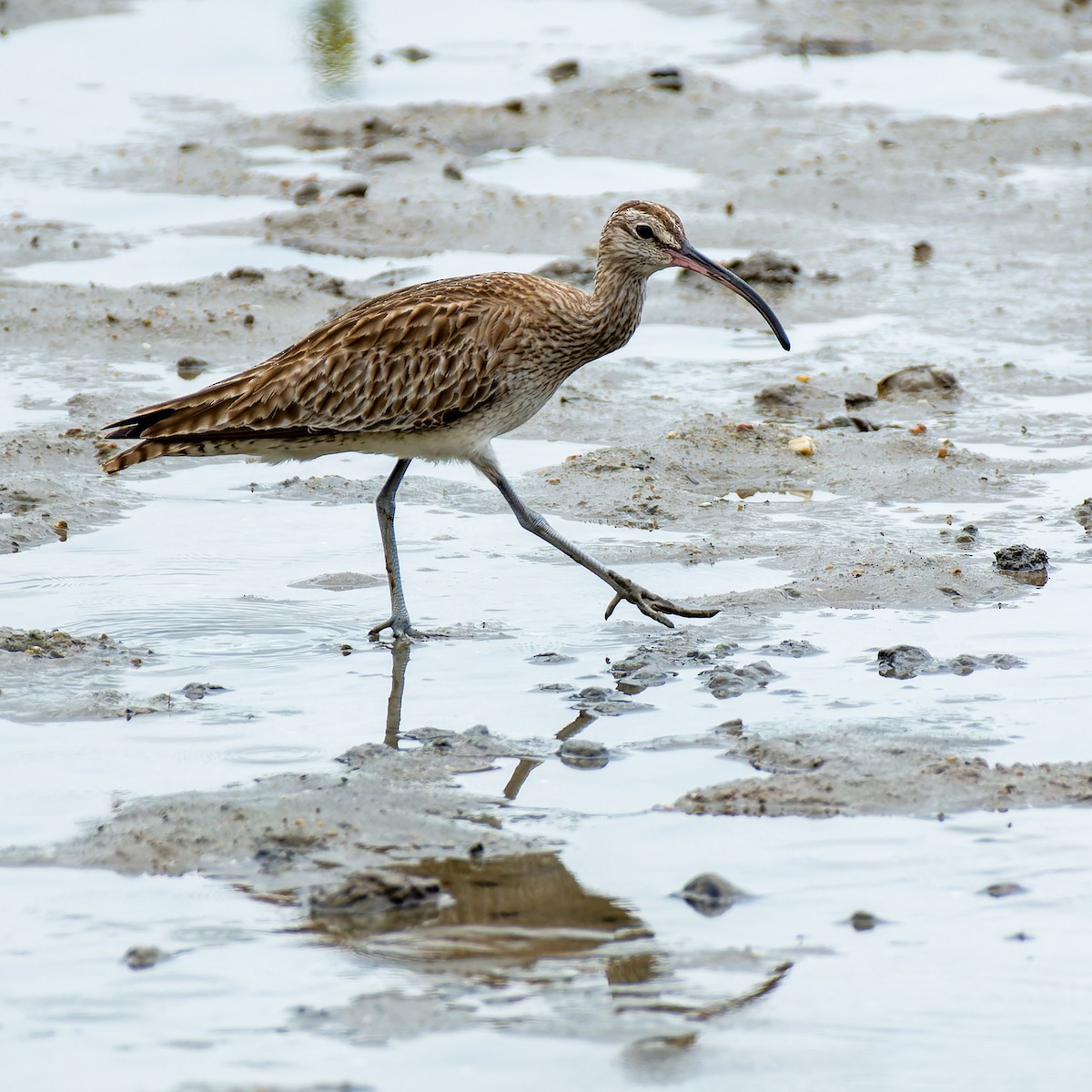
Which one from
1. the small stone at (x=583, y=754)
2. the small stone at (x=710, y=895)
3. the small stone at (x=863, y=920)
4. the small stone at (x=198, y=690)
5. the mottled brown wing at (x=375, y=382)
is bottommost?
the small stone at (x=583, y=754)

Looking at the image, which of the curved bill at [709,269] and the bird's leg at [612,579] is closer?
the bird's leg at [612,579]

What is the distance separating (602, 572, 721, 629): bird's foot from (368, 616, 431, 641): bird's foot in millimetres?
775

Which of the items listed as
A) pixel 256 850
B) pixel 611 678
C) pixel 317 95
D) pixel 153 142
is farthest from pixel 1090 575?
pixel 317 95

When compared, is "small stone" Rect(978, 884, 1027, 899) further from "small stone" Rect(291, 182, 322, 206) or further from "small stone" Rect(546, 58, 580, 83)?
"small stone" Rect(546, 58, 580, 83)

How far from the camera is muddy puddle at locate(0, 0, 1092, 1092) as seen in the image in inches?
185

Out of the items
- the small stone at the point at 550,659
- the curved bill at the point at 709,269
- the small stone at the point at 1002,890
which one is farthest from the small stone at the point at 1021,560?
the small stone at the point at 1002,890

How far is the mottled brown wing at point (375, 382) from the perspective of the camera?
785 centimetres

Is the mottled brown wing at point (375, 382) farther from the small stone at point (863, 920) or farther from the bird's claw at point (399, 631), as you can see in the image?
the small stone at point (863, 920)

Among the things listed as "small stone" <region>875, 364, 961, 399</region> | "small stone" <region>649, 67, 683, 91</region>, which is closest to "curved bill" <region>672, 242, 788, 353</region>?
"small stone" <region>875, 364, 961, 399</region>

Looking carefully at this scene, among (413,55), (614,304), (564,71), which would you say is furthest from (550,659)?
(413,55)

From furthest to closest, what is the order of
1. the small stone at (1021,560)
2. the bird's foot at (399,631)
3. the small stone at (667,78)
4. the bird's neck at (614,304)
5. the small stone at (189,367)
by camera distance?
the small stone at (667,78) < the small stone at (189,367) < the bird's neck at (614,304) < the small stone at (1021,560) < the bird's foot at (399,631)

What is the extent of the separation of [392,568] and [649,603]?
3.48 ft

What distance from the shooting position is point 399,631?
296 inches

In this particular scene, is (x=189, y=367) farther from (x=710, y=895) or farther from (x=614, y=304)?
(x=710, y=895)
